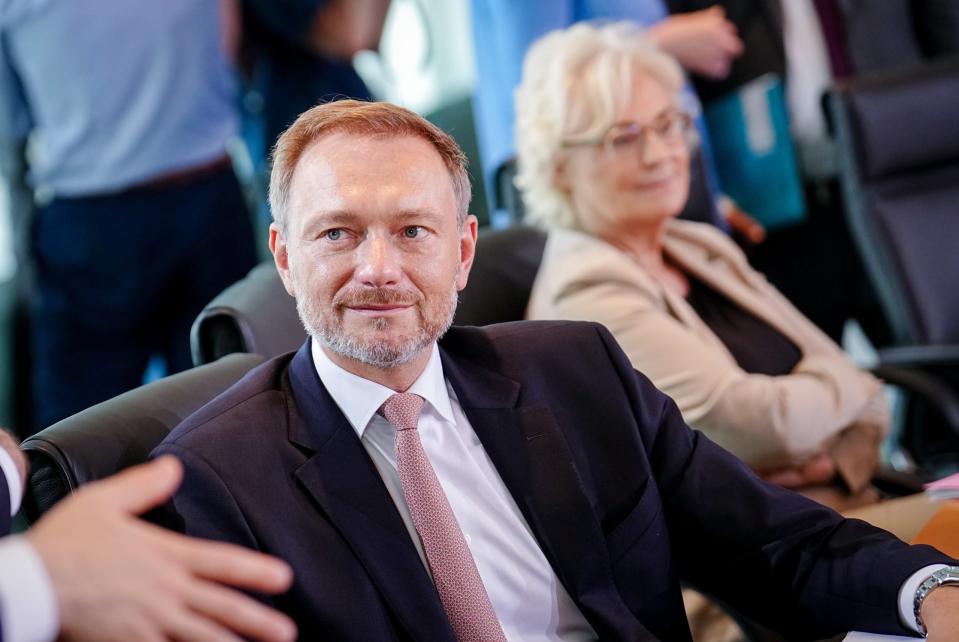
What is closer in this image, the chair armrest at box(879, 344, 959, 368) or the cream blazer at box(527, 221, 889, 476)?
the cream blazer at box(527, 221, 889, 476)

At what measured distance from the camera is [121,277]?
2707mm

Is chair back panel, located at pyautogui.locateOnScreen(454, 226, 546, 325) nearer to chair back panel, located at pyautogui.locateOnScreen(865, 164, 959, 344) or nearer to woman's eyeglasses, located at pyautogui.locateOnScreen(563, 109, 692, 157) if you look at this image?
woman's eyeglasses, located at pyautogui.locateOnScreen(563, 109, 692, 157)

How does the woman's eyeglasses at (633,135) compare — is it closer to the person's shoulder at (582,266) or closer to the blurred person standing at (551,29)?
the person's shoulder at (582,266)

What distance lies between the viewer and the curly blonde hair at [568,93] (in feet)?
7.33

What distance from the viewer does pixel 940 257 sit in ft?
9.62

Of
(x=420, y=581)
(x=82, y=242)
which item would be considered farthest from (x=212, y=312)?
(x=82, y=242)

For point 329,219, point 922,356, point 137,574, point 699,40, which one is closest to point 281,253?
point 329,219

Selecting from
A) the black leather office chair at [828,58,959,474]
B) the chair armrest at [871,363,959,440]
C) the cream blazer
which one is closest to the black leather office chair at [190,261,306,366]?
the cream blazer

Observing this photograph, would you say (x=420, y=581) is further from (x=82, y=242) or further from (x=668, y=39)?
(x=668, y=39)

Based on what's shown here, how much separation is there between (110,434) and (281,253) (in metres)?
0.30

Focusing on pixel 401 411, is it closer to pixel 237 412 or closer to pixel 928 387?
pixel 237 412

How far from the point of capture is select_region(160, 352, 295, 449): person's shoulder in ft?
4.31

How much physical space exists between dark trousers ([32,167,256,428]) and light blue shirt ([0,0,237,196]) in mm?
67

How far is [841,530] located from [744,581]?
0.47 ft
